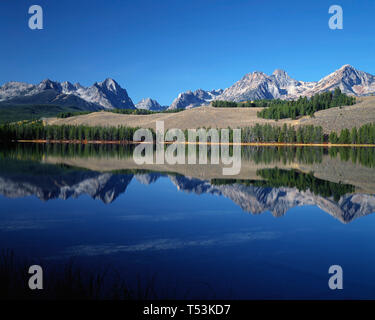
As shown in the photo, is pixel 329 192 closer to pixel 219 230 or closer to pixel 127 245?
pixel 219 230

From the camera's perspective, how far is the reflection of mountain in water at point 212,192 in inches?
1115

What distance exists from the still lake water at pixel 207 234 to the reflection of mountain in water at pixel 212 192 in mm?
112

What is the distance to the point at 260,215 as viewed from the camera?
84.2 ft

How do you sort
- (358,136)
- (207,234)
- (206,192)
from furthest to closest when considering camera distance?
(358,136) → (206,192) → (207,234)

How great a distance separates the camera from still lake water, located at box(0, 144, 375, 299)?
1407 centimetres

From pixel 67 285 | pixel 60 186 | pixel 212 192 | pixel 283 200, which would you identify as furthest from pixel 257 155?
pixel 67 285

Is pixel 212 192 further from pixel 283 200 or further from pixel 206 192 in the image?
pixel 283 200

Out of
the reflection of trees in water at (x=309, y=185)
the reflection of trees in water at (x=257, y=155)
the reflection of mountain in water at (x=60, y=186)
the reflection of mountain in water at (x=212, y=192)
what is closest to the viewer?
the reflection of mountain in water at (x=212, y=192)

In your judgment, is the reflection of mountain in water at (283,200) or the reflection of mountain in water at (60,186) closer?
the reflection of mountain in water at (283,200)

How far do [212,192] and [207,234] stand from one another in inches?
609

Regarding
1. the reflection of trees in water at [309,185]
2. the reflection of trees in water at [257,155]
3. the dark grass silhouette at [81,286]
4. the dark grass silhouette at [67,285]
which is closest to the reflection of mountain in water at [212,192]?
the reflection of trees in water at [309,185]

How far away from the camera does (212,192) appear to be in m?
36.3

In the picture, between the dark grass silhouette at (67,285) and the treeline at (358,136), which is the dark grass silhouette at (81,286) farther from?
the treeline at (358,136)
